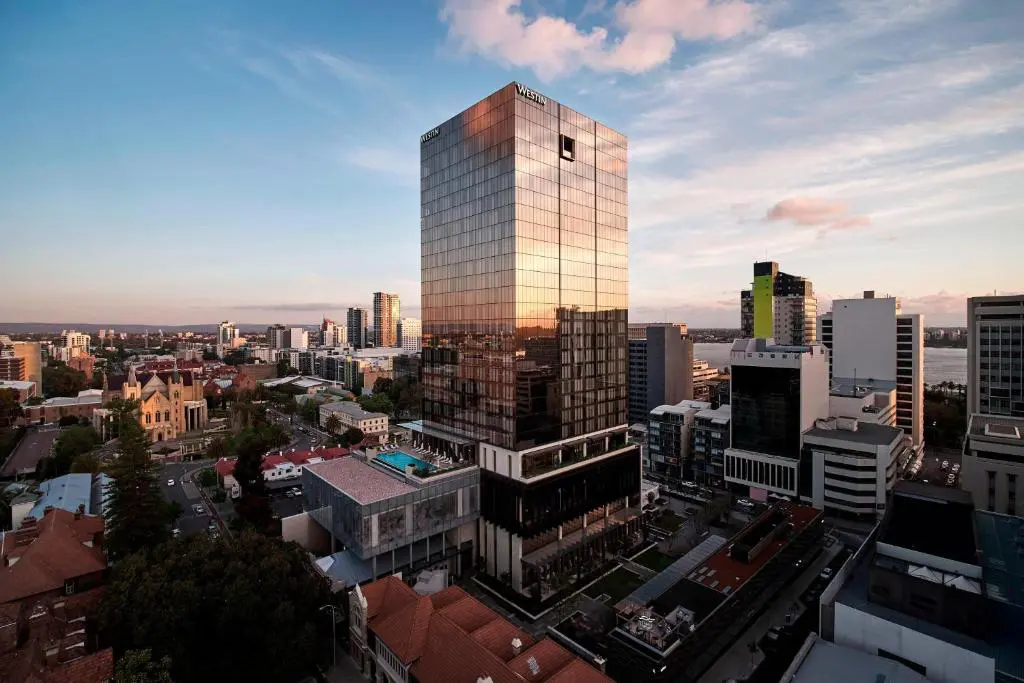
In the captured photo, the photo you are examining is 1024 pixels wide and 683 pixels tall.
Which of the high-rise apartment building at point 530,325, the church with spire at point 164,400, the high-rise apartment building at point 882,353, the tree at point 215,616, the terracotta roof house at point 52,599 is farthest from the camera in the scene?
→ the church with spire at point 164,400

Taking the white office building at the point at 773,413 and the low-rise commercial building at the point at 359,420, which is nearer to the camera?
the white office building at the point at 773,413

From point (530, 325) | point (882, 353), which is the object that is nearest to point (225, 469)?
point (530, 325)

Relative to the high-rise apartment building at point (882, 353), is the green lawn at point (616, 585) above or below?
below

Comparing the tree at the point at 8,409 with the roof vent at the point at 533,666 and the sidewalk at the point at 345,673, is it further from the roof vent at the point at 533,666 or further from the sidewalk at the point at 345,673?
the roof vent at the point at 533,666

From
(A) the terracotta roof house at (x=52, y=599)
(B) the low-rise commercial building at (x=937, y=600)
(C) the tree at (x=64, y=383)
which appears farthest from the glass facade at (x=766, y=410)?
(C) the tree at (x=64, y=383)

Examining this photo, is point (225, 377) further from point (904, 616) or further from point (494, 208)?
point (904, 616)

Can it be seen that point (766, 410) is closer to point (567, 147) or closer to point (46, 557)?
point (567, 147)
